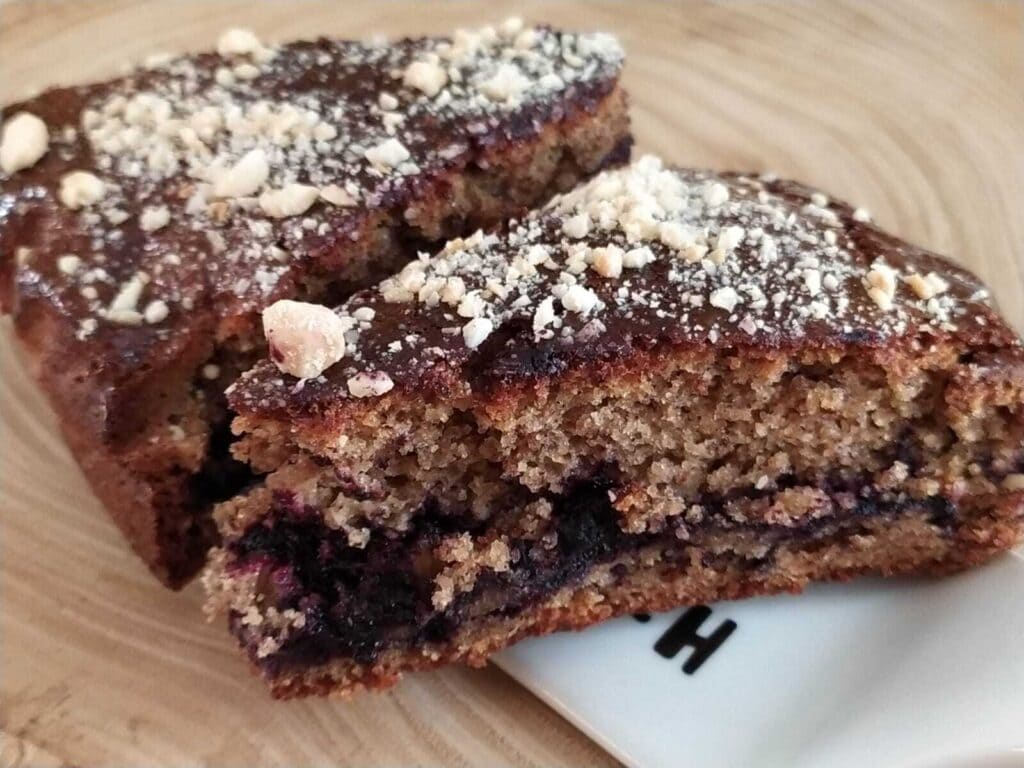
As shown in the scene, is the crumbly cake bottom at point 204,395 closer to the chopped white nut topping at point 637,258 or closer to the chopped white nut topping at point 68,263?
the chopped white nut topping at point 68,263

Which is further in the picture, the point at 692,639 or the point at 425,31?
the point at 425,31

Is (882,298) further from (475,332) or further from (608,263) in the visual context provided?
(475,332)

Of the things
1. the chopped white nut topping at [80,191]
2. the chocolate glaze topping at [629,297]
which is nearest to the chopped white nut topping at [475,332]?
the chocolate glaze topping at [629,297]

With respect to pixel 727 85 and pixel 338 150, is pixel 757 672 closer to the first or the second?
pixel 338 150

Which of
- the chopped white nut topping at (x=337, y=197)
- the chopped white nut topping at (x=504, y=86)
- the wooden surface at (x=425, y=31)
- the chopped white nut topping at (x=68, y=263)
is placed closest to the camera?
the wooden surface at (x=425, y=31)

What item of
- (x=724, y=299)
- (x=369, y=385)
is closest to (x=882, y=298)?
(x=724, y=299)
